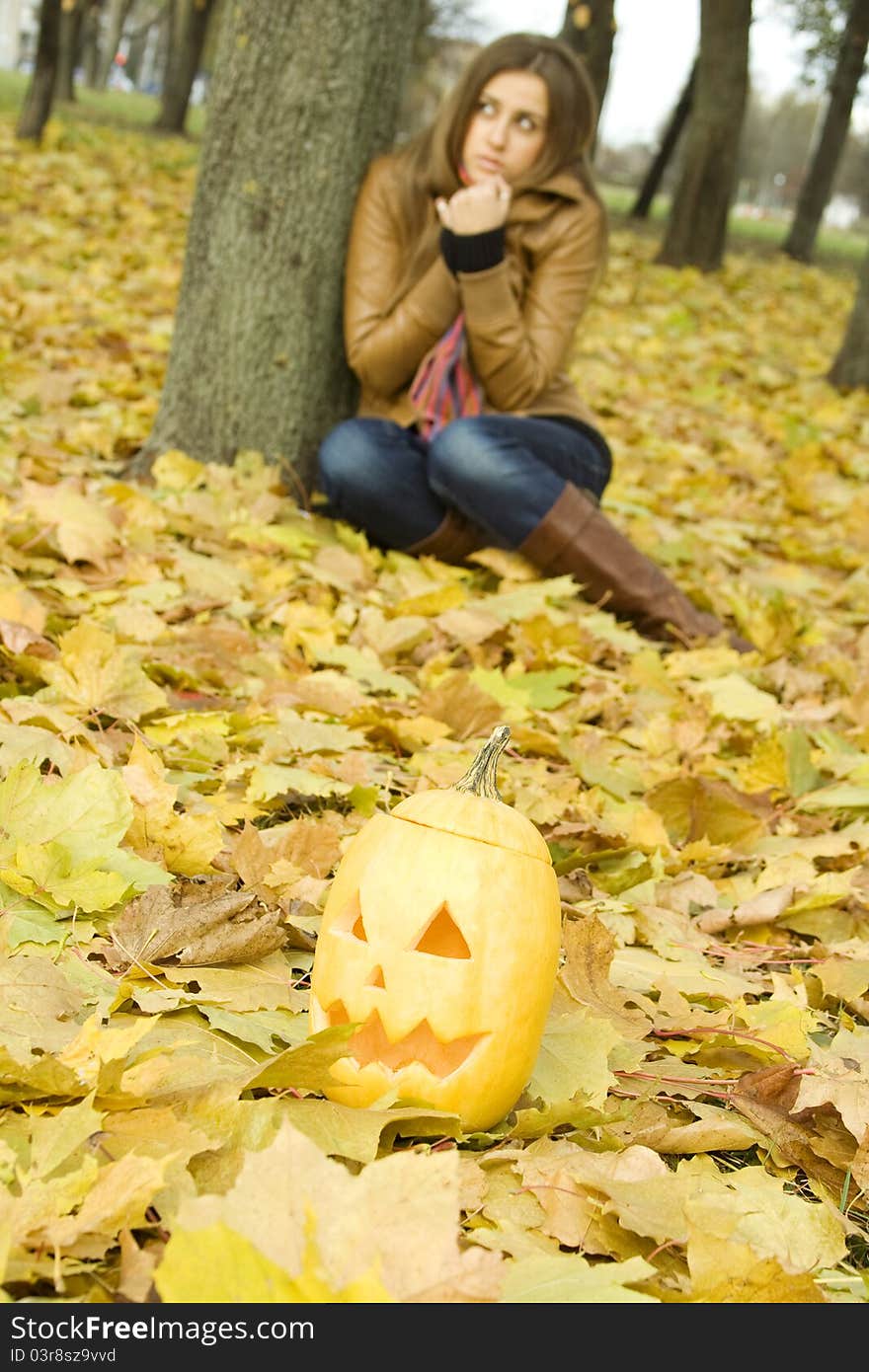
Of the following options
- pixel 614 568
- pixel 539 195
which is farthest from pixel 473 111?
pixel 614 568

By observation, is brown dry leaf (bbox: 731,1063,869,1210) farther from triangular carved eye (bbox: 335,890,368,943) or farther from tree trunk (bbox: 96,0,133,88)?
tree trunk (bbox: 96,0,133,88)

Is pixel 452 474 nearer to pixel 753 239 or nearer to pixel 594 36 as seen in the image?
pixel 594 36

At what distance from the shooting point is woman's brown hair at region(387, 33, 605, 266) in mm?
3316

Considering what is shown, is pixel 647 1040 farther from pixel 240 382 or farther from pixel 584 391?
pixel 584 391

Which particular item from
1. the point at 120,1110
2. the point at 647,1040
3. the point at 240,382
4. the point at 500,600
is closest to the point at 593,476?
the point at 500,600

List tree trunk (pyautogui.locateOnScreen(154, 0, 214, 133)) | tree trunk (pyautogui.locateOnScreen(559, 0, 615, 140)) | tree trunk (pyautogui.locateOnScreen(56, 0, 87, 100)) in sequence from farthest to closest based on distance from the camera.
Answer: tree trunk (pyautogui.locateOnScreen(154, 0, 214, 133))
tree trunk (pyautogui.locateOnScreen(56, 0, 87, 100))
tree trunk (pyautogui.locateOnScreen(559, 0, 615, 140))

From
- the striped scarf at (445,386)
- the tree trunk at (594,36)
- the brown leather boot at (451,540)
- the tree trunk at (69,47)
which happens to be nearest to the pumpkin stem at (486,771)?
the brown leather boot at (451,540)

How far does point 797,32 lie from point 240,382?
16694 millimetres

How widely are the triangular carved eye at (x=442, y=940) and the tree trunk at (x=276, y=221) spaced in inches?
96.5

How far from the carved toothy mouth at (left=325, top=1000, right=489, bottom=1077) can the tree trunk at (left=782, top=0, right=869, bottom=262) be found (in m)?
14.5

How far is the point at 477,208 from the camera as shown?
320 cm

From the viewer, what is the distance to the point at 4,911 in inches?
55.5

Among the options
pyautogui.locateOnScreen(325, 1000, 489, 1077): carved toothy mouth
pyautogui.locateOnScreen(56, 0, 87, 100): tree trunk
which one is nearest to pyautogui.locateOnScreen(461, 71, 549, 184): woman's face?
pyautogui.locateOnScreen(325, 1000, 489, 1077): carved toothy mouth

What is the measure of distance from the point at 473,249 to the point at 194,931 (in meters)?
2.32
